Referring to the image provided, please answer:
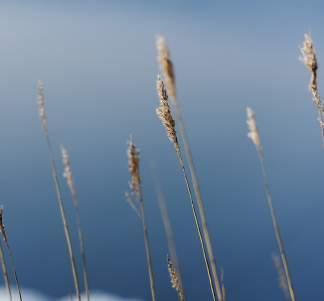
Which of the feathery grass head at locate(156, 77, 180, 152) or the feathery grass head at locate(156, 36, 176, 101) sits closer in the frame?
the feathery grass head at locate(156, 36, 176, 101)

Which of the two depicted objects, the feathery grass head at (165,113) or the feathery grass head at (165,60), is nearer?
the feathery grass head at (165,60)

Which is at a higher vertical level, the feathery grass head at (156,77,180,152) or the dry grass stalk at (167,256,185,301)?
the feathery grass head at (156,77,180,152)

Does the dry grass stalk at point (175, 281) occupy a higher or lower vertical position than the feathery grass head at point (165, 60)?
lower

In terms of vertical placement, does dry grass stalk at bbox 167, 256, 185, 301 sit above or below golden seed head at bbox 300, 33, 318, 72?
below

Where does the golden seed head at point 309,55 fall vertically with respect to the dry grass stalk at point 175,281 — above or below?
above

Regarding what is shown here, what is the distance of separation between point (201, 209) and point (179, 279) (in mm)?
536

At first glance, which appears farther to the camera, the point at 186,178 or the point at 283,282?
the point at 283,282

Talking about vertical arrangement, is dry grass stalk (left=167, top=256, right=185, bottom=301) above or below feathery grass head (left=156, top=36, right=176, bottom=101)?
below

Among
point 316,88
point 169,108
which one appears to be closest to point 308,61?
point 316,88

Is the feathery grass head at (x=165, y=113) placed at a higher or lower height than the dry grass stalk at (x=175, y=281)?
higher

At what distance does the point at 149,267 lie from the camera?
7.13 feet

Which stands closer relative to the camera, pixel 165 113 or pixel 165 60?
pixel 165 60

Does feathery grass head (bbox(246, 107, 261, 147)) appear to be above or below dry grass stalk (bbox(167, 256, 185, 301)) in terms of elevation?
above

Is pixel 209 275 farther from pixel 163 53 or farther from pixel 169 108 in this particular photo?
pixel 163 53
